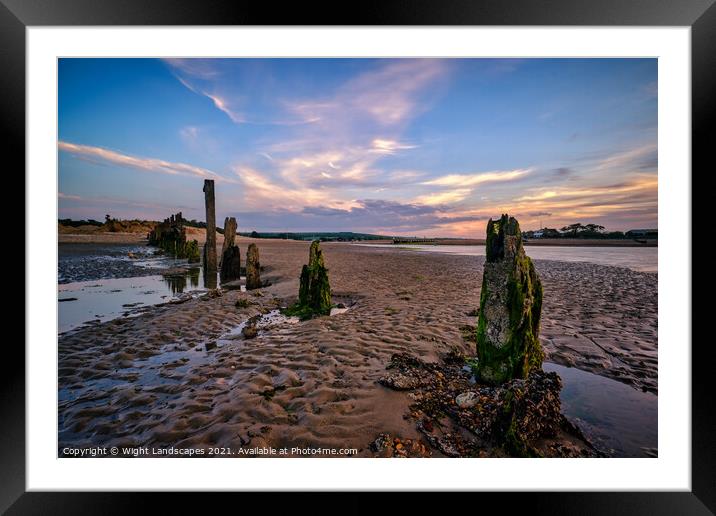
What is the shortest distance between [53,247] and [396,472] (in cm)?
432

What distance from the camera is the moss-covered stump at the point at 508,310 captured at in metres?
3.34

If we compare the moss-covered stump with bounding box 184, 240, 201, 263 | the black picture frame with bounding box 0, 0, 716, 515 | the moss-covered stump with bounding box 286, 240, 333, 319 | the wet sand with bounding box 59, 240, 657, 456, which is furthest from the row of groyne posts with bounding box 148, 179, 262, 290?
the black picture frame with bounding box 0, 0, 716, 515

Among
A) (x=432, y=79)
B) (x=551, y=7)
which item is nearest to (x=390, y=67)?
(x=432, y=79)

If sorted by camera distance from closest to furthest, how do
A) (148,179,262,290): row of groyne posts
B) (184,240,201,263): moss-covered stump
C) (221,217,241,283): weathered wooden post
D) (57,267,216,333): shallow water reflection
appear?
1. (57,267,216,333): shallow water reflection
2. (148,179,262,290): row of groyne posts
3. (221,217,241,283): weathered wooden post
4. (184,240,201,263): moss-covered stump

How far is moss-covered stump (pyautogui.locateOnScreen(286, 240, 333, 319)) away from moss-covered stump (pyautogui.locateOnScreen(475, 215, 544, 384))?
4.16m

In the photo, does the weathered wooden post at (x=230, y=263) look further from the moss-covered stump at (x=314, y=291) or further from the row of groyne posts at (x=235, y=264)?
the moss-covered stump at (x=314, y=291)

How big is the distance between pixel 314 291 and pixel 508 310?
4722 millimetres

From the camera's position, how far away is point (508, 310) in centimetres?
340

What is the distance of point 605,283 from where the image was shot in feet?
36.0

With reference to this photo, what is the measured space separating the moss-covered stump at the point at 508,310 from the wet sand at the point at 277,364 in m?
1.16

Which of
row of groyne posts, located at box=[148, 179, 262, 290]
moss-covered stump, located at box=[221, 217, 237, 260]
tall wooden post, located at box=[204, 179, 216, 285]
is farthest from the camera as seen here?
tall wooden post, located at box=[204, 179, 216, 285]

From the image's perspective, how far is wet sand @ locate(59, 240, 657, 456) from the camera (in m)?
2.81

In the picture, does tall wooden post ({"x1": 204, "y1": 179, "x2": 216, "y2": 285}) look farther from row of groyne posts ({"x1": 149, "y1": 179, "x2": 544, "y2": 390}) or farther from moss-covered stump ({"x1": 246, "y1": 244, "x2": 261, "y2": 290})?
row of groyne posts ({"x1": 149, "y1": 179, "x2": 544, "y2": 390})

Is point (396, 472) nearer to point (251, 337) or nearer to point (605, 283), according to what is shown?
point (251, 337)
